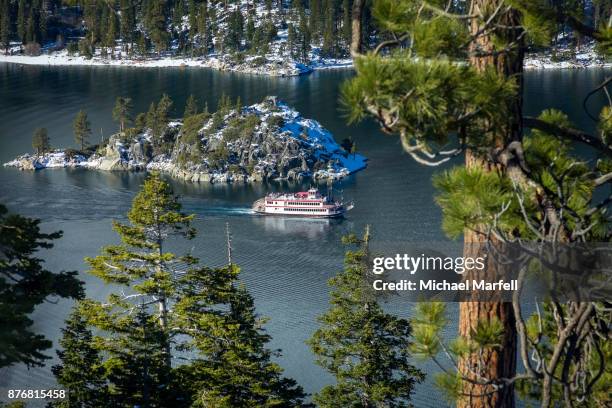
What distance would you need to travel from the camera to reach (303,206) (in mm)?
26906

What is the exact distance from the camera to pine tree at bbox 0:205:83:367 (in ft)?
18.1

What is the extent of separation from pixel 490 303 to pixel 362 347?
649 cm

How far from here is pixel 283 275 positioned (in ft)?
61.1

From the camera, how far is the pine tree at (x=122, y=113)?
39656 millimetres

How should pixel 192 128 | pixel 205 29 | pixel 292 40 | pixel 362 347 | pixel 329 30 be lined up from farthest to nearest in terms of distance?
1. pixel 205 29
2. pixel 329 30
3. pixel 292 40
4. pixel 192 128
5. pixel 362 347

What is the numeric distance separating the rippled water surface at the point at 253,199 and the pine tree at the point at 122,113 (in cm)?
79

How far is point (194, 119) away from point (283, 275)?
19521 mm

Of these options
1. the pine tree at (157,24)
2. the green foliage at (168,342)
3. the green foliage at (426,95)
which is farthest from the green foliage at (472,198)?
the pine tree at (157,24)

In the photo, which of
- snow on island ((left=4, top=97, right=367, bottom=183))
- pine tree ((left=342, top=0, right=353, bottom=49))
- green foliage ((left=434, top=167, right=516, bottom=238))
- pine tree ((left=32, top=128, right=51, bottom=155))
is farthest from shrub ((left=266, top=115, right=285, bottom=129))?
green foliage ((left=434, top=167, right=516, bottom=238))

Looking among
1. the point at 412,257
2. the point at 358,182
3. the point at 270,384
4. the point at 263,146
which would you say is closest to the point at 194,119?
the point at 263,146

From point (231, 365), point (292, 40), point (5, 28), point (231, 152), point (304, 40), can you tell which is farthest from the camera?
point (5, 28)

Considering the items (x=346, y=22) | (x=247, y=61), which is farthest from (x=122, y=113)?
(x=346, y=22)

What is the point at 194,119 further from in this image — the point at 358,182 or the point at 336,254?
the point at 336,254

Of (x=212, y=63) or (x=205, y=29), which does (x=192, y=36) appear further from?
(x=212, y=63)
